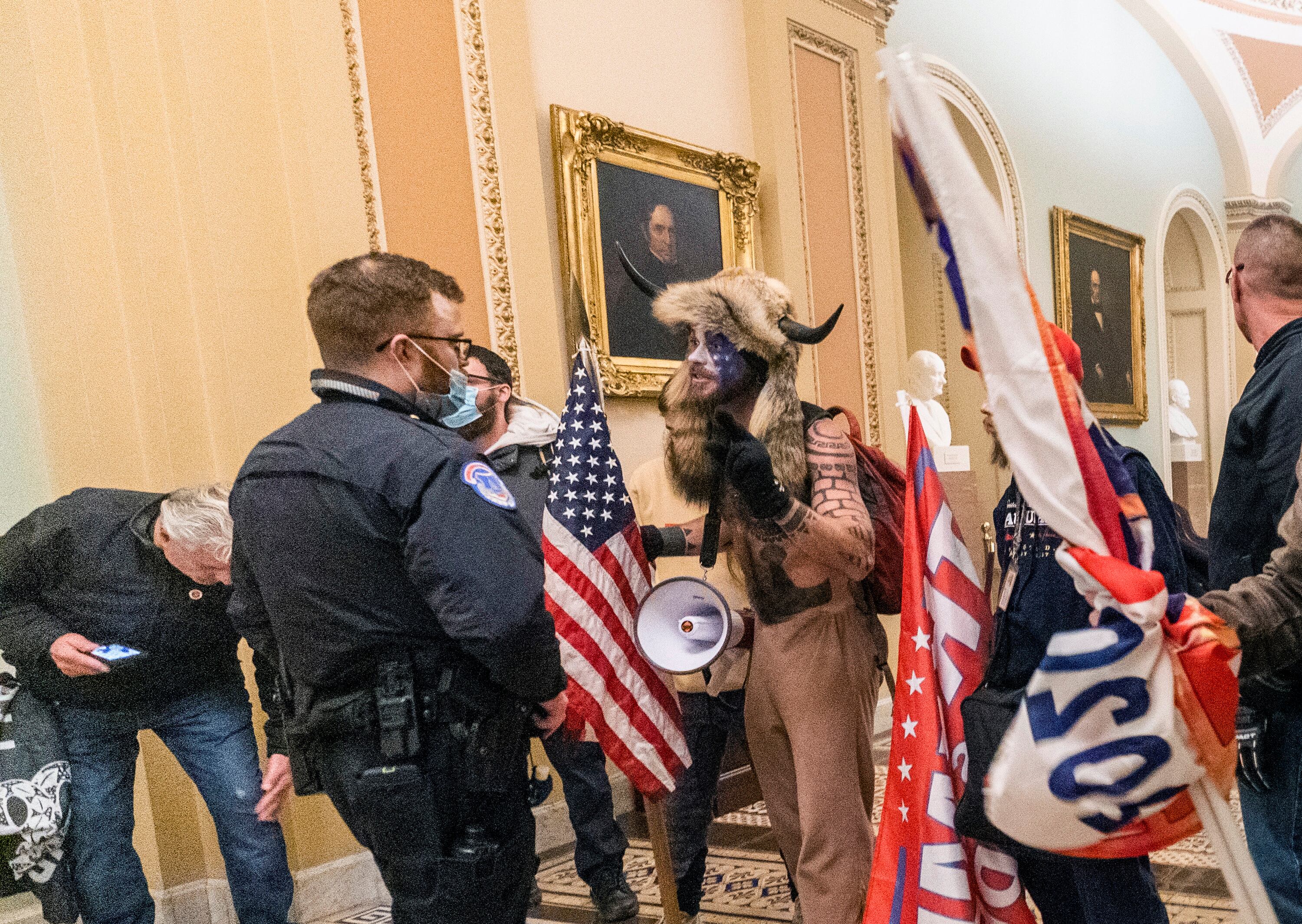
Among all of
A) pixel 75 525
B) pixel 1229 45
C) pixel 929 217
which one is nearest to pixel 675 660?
pixel 929 217

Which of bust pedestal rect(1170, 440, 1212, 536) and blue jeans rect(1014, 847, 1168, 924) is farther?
bust pedestal rect(1170, 440, 1212, 536)

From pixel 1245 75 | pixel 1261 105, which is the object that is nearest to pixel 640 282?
pixel 1245 75

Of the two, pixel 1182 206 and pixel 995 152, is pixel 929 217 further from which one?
pixel 1182 206

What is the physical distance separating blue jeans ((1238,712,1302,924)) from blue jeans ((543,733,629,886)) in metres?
2.07

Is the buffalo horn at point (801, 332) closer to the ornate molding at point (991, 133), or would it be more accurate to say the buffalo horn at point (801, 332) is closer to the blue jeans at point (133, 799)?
the blue jeans at point (133, 799)

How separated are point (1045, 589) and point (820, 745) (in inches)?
33.9

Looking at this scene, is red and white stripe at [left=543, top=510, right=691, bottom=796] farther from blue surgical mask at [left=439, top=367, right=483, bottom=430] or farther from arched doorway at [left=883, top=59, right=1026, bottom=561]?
arched doorway at [left=883, top=59, right=1026, bottom=561]

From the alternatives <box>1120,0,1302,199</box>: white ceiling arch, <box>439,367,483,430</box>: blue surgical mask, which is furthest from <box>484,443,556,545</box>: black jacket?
<box>1120,0,1302,199</box>: white ceiling arch

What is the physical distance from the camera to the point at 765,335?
9.20 ft

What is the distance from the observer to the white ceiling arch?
13.2 meters

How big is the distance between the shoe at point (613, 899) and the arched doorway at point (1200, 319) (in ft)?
38.9

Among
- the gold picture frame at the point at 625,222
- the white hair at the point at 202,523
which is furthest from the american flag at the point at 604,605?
the gold picture frame at the point at 625,222

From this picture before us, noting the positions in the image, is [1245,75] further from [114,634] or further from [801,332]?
[114,634]

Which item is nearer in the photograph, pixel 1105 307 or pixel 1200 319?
pixel 1105 307
